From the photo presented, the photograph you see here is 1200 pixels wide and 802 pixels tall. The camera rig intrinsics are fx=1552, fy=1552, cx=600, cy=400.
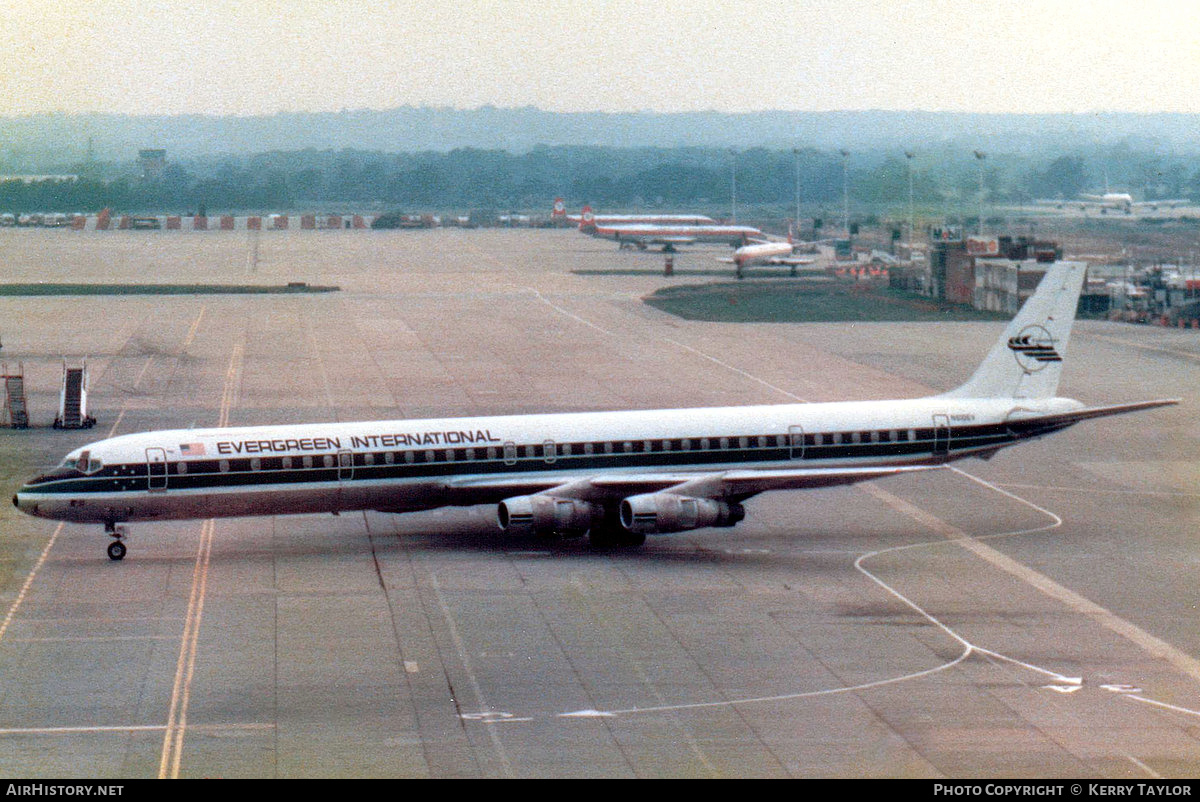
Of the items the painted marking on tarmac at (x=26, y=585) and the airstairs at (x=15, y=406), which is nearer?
the painted marking on tarmac at (x=26, y=585)

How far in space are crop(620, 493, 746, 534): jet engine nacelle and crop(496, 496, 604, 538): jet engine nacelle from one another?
1187mm

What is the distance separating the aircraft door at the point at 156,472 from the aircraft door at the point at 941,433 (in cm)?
2413

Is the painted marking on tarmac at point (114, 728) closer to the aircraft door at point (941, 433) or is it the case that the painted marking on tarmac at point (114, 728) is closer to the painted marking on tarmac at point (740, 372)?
the aircraft door at point (941, 433)

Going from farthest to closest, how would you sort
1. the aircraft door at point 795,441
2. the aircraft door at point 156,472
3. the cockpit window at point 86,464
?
the aircraft door at point 795,441
the aircraft door at point 156,472
the cockpit window at point 86,464

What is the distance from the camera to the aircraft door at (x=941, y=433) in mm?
50406

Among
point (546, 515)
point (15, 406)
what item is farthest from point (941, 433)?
point (15, 406)

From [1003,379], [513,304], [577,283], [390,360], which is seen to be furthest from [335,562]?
[577,283]

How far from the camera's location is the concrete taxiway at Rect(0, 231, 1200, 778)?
1145 inches

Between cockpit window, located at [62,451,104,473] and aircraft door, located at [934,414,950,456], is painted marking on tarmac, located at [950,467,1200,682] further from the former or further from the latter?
cockpit window, located at [62,451,104,473]

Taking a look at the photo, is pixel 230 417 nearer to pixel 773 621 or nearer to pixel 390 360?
pixel 390 360

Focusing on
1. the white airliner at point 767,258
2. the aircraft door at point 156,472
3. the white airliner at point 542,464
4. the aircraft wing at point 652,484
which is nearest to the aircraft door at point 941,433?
the white airliner at point 542,464

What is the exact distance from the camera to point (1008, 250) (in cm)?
12738

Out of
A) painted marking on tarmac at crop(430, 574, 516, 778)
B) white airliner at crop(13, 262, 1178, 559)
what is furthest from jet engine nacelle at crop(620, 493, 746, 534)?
painted marking on tarmac at crop(430, 574, 516, 778)

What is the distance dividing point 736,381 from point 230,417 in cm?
2734
